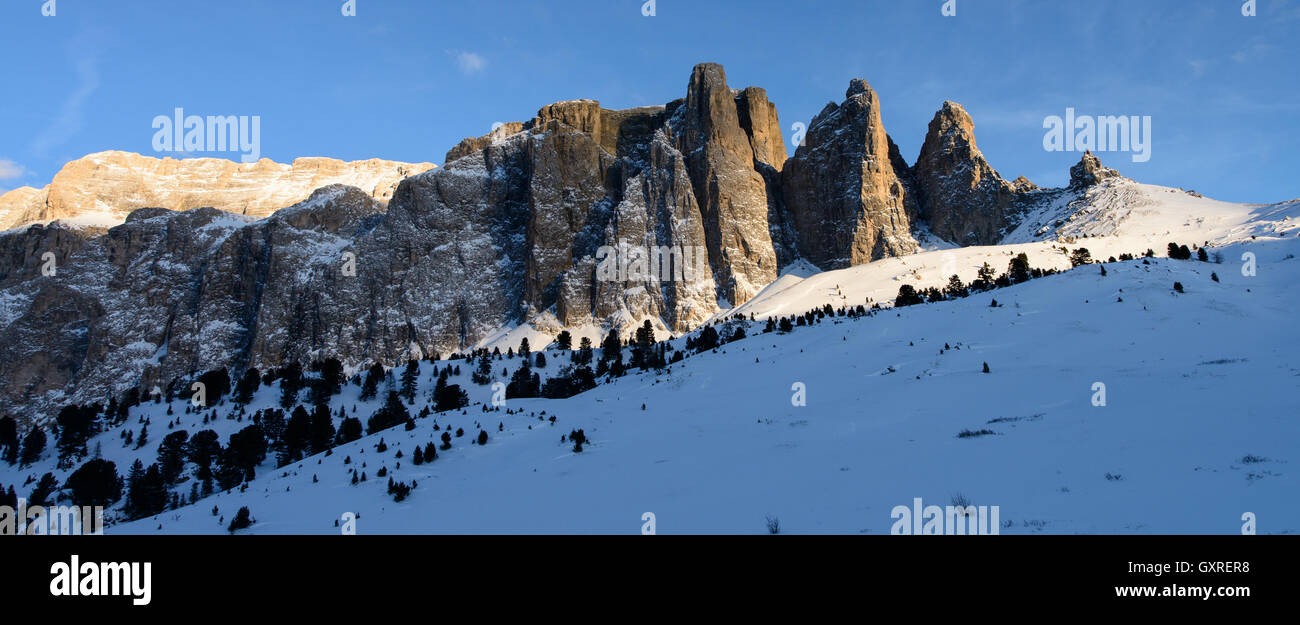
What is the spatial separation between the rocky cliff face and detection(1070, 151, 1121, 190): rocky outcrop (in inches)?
23.2

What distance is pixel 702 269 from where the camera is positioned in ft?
474

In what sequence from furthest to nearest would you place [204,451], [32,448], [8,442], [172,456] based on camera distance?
[8,442] → [32,448] → [172,456] → [204,451]

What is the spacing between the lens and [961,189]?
162 metres

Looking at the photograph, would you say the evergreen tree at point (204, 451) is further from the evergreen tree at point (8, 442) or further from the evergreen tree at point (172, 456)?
the evergreen tree at point (8, 442)

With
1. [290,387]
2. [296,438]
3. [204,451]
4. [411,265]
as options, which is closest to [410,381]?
[290,387]

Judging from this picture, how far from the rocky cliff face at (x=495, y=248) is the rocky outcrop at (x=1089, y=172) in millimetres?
589

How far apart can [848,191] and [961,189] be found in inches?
1164

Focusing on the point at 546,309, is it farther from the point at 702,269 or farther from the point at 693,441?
the point at 693,441

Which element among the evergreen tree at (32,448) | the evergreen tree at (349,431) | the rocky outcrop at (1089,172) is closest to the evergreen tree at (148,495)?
the evergreen tree at (349,431)

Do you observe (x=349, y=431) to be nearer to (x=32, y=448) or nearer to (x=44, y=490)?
(x=44, y=490)

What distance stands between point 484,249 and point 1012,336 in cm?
13325

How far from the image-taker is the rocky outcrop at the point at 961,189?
158 m

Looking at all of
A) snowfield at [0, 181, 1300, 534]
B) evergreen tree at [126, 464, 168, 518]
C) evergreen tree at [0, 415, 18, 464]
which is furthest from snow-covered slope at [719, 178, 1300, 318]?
evergreen tree at [0, 415, 18, 464]
